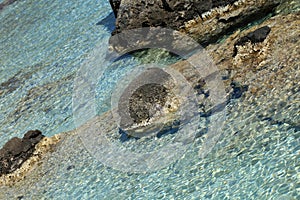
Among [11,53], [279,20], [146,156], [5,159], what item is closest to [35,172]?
[5,159]

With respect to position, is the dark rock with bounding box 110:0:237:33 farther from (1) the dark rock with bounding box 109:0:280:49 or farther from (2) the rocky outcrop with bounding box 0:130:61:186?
(2) the rocky outcrop with bounding box 0:130:61:186

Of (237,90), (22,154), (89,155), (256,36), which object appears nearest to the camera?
(237,90)

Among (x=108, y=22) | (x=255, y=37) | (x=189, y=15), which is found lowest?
(x=255, y=37)

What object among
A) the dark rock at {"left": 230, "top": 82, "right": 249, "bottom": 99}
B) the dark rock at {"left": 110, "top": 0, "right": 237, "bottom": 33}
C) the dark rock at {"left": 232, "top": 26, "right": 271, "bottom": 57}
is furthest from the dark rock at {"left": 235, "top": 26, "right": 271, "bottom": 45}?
the dark rock at {"left": 110, "top": 0, "right": 237, "bottom": 33}

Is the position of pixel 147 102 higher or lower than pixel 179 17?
lower

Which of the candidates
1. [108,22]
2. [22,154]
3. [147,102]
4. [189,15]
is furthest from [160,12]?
[22,154]

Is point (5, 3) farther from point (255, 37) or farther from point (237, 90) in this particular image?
point (237, 90)
